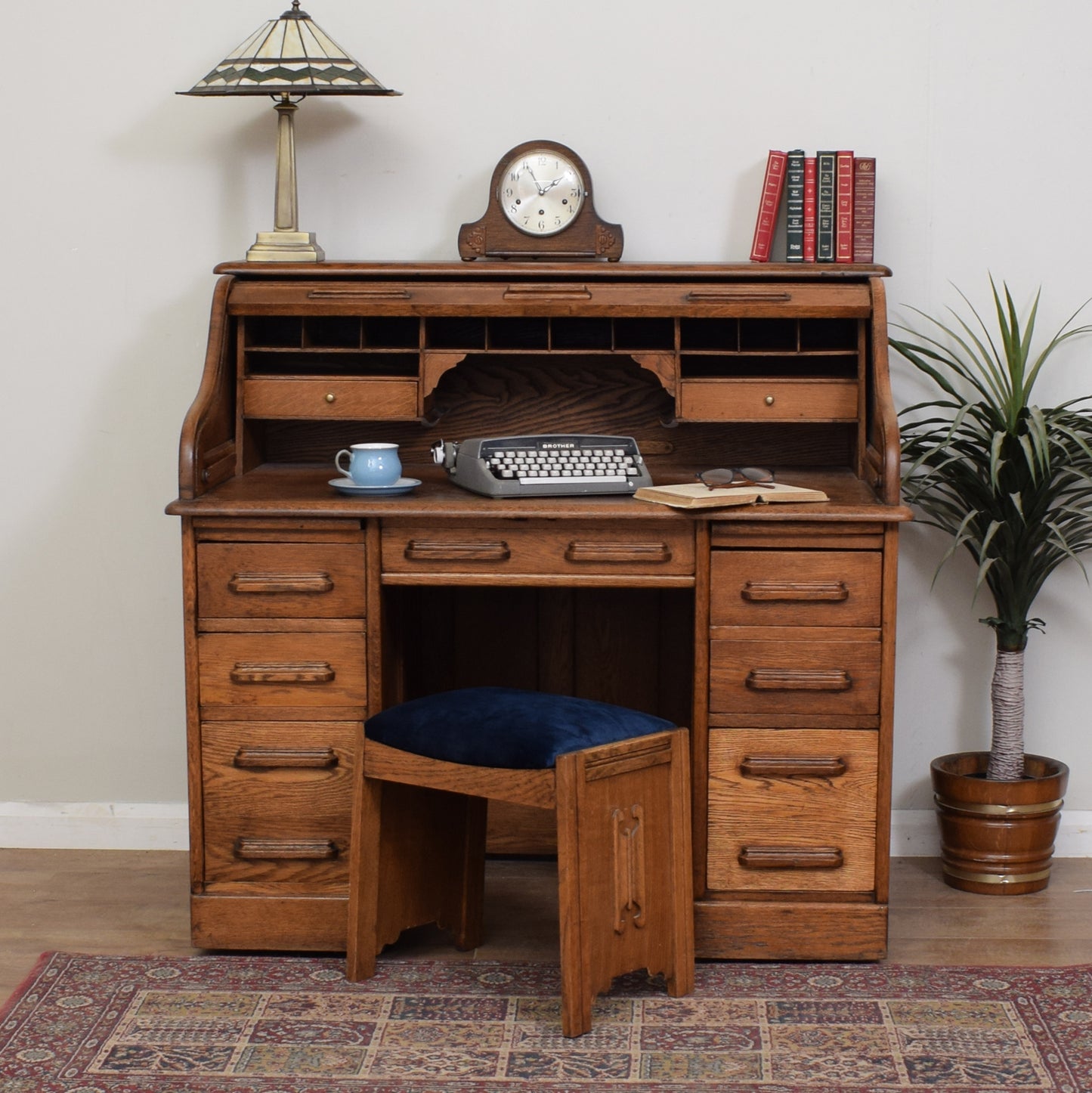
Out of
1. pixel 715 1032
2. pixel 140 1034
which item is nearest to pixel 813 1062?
pixel 715 1032

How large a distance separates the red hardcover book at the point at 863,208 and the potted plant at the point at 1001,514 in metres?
0.23

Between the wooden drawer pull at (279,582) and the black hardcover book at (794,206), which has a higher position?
the black hardcover book at (794,206)

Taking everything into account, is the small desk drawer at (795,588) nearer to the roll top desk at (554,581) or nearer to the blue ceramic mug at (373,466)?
the roll top desk at (554,581)

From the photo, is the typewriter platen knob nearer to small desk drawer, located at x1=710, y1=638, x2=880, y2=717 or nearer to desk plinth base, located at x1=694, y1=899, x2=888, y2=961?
small desk drawer, located at x1=710, y1=638, x2=880, y2=717

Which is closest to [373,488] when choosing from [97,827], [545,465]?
[545,465]

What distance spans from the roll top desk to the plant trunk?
567mm

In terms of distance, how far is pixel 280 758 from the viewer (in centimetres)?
278

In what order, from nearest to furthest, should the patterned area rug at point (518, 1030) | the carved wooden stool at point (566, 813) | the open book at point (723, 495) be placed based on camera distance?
the patterned area rug at point (518, 1030), the carved wooden stool at point (566, 813), the open book at point (723, 495)

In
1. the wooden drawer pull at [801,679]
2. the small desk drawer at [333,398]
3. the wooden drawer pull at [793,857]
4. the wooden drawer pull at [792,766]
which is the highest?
the small desk drawer at [333,398]

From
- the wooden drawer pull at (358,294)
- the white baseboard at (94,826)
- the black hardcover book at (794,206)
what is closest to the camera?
the wooden drawer pull at (358,294)

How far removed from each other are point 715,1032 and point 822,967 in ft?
1.19

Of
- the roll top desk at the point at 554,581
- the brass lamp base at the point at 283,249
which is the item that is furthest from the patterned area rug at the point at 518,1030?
the brass lamp base at the point at 283,249

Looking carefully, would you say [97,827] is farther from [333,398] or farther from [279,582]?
[333,398]

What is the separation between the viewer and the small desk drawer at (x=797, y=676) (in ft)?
8.92
